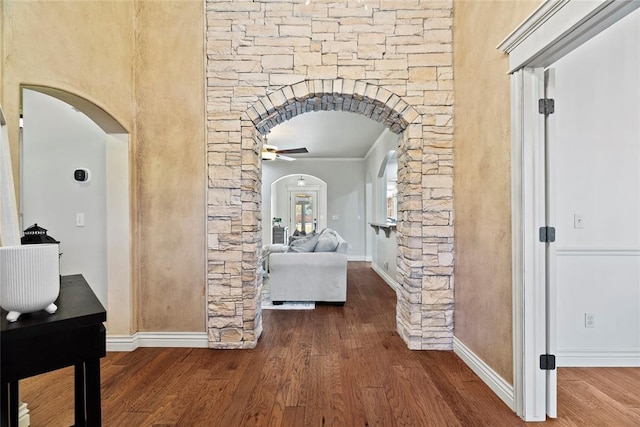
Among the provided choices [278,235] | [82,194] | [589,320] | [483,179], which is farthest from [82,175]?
[278,235]

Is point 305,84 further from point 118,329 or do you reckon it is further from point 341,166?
point 341,166

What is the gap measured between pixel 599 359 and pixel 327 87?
10.3 ft

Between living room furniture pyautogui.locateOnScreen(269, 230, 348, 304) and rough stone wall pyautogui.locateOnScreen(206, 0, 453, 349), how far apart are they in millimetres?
1378

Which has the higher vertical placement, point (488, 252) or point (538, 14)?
point (538, 14)

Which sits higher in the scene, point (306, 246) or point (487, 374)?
point (306, 246)

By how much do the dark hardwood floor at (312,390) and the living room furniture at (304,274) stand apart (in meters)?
1.19

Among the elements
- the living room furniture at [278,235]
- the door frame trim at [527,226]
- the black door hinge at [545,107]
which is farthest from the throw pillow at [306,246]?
the living room furniture at [278,235]

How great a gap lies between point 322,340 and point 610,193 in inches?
105

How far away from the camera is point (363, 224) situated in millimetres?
8406

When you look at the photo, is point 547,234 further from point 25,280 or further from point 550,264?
point 25,280

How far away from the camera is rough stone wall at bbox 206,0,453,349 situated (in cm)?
272

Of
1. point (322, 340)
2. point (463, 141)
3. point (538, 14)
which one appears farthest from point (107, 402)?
point (538, 14)

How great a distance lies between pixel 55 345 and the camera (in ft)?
3.62

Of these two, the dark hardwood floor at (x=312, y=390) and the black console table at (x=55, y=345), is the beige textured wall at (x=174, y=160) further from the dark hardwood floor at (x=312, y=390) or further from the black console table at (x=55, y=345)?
the black console table at (x=55, y=345)
